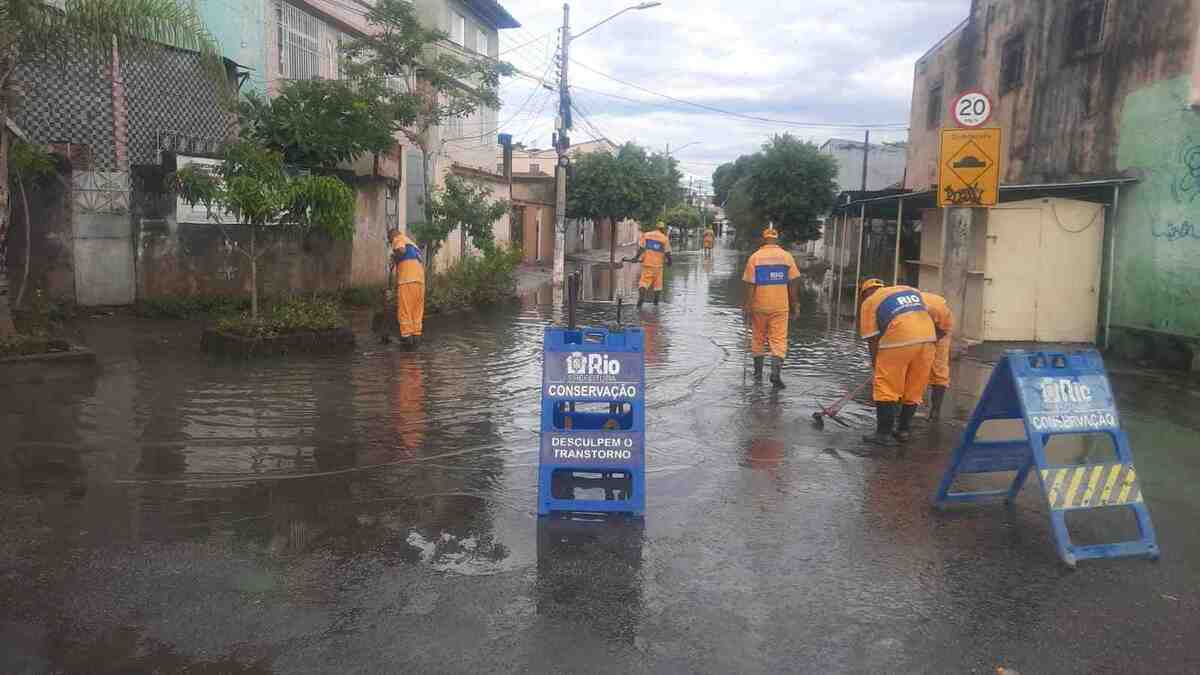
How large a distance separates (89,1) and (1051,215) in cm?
1201

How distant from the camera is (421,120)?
16.6 metres

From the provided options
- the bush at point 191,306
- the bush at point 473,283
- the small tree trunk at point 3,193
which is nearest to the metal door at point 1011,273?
the bush at point 473,283

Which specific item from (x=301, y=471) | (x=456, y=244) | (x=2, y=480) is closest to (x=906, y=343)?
(x=301, y=471)

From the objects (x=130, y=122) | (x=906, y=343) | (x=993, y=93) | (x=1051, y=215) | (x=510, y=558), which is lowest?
(x=510, y=558)

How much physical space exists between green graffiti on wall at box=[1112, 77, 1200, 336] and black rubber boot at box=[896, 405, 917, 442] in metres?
6.22

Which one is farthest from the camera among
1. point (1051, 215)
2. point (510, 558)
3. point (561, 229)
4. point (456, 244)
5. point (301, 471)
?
point (456, 244)

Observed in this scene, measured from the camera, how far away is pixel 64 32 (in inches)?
356

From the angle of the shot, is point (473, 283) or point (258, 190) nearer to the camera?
point (258, 190)

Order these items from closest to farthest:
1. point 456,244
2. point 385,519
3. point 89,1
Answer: point 385,519
point 89,1
point 456,244

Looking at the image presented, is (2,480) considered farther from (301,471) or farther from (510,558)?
(510,558)

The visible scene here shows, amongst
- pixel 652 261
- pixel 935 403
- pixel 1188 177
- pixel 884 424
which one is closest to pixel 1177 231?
pixel 1188 177

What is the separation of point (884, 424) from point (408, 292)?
625cm

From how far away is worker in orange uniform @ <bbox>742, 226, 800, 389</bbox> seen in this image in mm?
9766

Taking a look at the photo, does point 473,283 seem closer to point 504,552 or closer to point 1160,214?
point 1160,214
